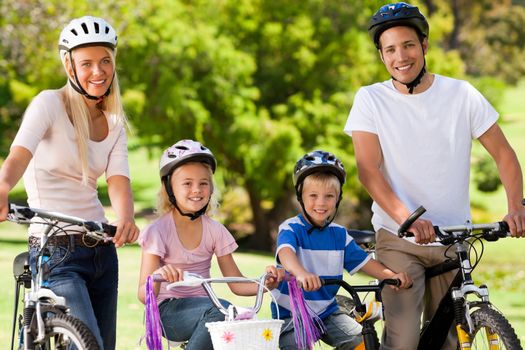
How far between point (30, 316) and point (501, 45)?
57.7 meters

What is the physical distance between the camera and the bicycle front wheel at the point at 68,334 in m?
4.73

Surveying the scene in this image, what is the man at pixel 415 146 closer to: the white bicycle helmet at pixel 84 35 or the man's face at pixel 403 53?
the man's face at pixel 403 53

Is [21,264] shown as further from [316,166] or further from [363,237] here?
[363,237]

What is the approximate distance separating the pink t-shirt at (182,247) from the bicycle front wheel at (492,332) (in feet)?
4.33

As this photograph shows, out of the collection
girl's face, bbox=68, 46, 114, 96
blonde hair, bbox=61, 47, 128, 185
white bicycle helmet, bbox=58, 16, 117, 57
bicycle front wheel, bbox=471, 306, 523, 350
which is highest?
white bicycle helmet, bbox=58, 16, 117, 57

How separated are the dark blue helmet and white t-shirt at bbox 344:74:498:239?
9.2 inches

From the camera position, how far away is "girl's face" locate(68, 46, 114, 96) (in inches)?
215

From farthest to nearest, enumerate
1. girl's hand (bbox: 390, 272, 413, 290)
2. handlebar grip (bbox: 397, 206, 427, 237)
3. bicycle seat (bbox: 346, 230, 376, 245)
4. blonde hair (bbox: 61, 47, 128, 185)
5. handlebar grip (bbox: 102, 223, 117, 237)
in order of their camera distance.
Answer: bicycle seat (bbox: 346, 230, 376, 245), girl's hand (bbox: 390, 272, 413, 290), blonde hair (bbox: 61, 47, 128, 185), handlebar grip (bbox: 397, 206, 427, 237), handlebar grip (bbox: 102, 223, 117, 237)

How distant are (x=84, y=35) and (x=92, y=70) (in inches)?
7.1

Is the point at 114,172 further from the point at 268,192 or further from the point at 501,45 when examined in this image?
the point at 501,45

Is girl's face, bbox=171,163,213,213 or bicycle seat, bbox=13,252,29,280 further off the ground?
girl's face, bbox=171,163,213,213

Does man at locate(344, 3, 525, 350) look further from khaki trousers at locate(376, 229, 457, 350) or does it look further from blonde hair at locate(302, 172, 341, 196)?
blonde hair at locate(302, 172, 341, 196)

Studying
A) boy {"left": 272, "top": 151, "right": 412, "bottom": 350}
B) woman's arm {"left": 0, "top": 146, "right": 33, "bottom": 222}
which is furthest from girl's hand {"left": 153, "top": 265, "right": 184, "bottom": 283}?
boy {"left": 272, "top": 151, "right": 412, "bottom": 350}

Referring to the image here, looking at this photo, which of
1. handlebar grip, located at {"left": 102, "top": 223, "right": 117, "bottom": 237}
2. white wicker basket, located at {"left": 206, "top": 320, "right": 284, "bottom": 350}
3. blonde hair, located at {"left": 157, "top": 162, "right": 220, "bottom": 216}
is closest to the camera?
white wicker basket, located at {"left": 206, "top": 320, "right": 284, "bottom": 350}
